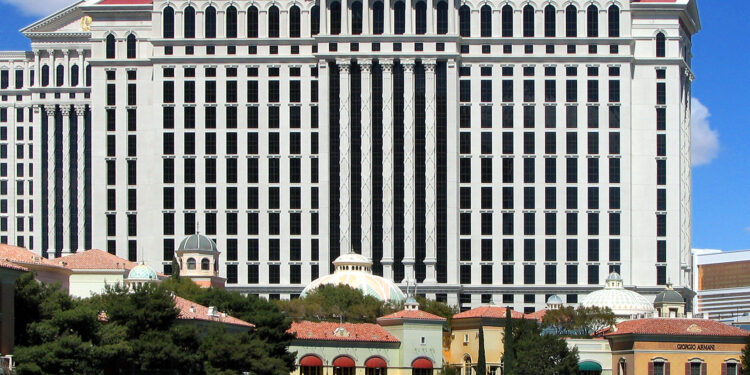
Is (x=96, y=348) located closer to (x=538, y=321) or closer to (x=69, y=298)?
(x=69, y=298)

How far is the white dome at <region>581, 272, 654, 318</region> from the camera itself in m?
193

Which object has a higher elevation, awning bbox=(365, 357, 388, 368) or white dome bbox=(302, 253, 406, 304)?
white dome bbox=(302, 253, 406, 304)

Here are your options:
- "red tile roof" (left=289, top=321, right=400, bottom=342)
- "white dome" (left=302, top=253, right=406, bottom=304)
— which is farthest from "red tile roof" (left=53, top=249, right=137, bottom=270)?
"red tile roof" (left=289, top=321, right=400, bottom=342)

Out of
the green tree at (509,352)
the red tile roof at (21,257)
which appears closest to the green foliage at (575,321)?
the green tree at (509,352)

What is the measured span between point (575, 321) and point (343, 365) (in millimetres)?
26663

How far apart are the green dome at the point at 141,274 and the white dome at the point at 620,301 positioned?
49.5 m

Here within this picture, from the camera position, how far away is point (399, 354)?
173 m

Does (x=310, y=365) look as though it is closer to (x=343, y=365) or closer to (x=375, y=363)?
(x=343, y=365)

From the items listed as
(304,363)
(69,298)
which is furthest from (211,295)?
(69,298)

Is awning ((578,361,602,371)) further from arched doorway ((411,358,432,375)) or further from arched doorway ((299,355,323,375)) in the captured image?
arched doorway ((299,355,323,375))

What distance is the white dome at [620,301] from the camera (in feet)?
632

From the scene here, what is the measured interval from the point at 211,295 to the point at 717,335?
5059 cm

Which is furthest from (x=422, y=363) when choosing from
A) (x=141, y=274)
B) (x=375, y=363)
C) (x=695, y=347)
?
(x=141, y=274)

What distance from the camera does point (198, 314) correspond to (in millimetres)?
150750
